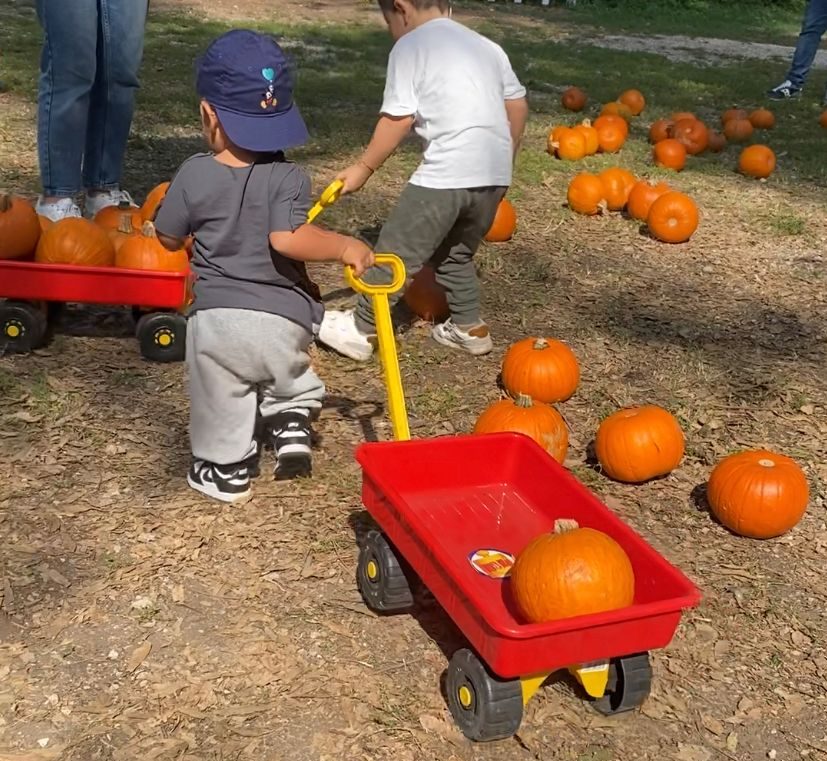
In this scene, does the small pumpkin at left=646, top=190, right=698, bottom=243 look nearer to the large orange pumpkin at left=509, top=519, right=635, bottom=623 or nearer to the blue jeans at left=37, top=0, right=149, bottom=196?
the blue jeans at left=37, top=0, right=149, bottom=196

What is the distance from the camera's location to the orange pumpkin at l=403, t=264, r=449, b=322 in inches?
194

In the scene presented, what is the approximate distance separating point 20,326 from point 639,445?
2562 millimetres

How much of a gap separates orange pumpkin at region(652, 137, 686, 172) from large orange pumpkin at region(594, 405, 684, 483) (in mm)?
4647

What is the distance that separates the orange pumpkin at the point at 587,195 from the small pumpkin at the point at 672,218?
459 millimetres

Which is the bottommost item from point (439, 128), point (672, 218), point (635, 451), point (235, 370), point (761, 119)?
point (761, 119)

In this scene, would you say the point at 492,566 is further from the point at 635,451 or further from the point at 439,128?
the point at 439,128

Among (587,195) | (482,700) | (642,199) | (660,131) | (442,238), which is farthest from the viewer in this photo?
(660,131)

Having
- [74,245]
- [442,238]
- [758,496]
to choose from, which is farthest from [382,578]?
[74,245]

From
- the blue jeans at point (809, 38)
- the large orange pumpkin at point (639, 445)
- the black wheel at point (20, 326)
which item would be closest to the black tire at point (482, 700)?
the large orange pumpkin at point (639, 445)

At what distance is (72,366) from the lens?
4328 mm

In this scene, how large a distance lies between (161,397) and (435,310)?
146 centimetres

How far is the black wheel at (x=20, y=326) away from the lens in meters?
4.25

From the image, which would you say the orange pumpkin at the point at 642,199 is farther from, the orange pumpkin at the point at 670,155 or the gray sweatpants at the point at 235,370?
the gray sweatpants at the point at 235,370

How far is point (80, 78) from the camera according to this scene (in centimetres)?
491
